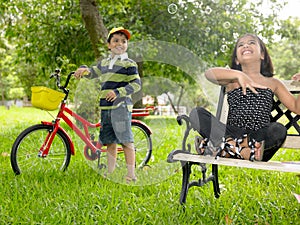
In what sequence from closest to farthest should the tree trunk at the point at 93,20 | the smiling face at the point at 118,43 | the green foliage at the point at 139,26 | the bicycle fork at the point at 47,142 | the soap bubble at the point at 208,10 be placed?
1. the smiling face at the point at 118,43
2. the bicycle fork at the point at 47,142
3. the tree trunk at the point at 93,20
4. the green foliage at the point at 139,26
5. the soap bubble at the point at 208,10

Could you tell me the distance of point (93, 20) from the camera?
255 inches

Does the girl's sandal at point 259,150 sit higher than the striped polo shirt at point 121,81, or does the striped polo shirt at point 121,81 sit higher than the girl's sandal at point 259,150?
the striped polo shirt at point 121,81

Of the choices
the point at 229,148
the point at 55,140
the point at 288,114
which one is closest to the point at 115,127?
the point at 55,140

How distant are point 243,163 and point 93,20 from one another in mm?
4686

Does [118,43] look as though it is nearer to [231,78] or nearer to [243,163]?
→ [231,78]

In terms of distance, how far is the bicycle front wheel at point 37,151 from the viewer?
3.51 m

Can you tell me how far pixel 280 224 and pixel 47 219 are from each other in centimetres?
134

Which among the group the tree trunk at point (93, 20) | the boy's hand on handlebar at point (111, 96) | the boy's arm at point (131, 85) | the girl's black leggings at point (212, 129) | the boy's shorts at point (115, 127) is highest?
the tree trunk at point (93, 20)

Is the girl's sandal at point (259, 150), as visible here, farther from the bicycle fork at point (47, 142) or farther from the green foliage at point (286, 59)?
the green foliage at point (286, 59)

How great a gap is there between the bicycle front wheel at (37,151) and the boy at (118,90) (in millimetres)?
432

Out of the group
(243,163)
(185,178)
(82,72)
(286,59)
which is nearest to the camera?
(243,163)

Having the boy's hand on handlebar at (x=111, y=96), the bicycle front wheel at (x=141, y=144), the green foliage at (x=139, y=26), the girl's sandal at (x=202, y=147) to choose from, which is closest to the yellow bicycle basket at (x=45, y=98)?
the boy's hand on handlebar at (x=111, y=96)

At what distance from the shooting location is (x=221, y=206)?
9.11ft

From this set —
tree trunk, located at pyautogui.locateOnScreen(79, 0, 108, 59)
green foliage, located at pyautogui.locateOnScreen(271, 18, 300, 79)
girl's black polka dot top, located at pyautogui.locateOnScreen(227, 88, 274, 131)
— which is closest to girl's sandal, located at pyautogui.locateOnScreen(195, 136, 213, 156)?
girl's black polka dot top, located at pyautogui.locateOnScreen(227, 88, 274, 131)
